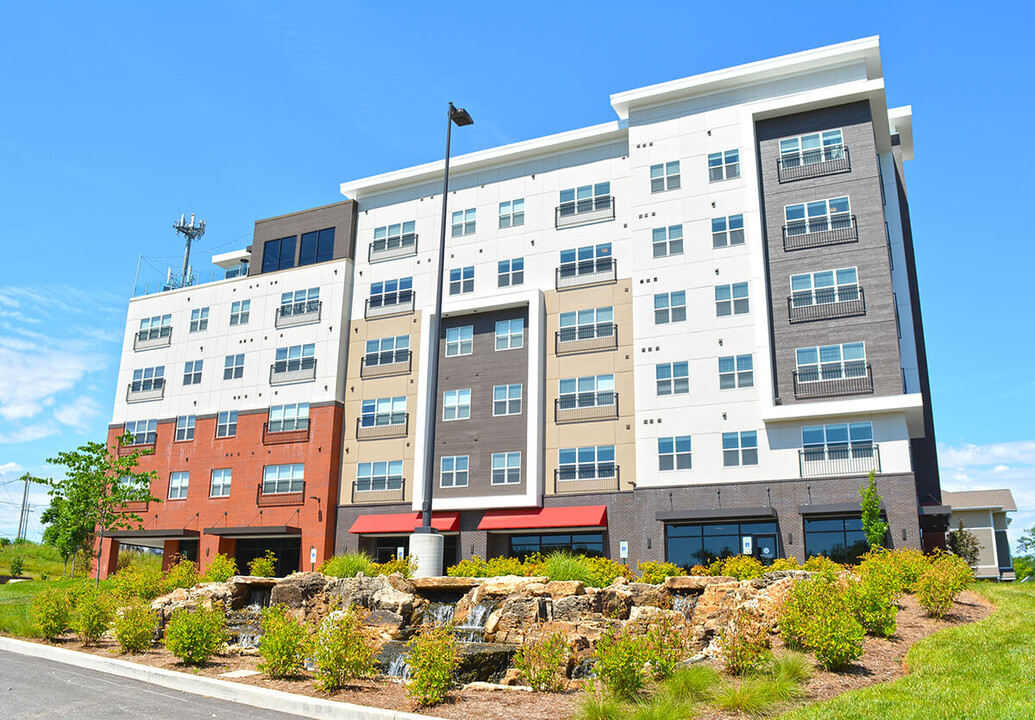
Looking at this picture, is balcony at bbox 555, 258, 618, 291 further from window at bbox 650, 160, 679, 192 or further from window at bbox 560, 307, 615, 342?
window at bbox 650, 160, 679, 192

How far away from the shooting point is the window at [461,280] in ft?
150

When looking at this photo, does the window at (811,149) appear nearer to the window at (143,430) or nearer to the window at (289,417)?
the window at (289,417)

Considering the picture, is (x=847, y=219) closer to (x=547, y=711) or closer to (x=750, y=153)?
(x=750, y=153)

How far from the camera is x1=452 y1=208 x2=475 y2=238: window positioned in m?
46.7

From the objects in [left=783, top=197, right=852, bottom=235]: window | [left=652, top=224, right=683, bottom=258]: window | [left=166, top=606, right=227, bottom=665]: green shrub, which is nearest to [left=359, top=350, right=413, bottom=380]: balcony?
[left=652, top=224, right=683, bottom=258]: window

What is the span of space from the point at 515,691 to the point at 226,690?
4975 mm

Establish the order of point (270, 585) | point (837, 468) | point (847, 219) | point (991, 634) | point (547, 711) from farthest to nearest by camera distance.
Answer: point (847, 219), point (837, 468), point (270, 585), point (991, 634), point (547, 711)

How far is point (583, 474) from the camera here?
39969mm

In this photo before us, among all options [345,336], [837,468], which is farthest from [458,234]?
[837,468]

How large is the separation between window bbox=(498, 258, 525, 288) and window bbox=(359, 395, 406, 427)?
828 centimetres

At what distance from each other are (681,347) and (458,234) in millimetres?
14951

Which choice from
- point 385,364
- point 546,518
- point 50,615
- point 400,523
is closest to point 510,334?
point 385,364

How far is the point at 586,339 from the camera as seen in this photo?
4178 centimetres

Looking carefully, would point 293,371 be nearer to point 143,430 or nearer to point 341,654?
point 143,430
